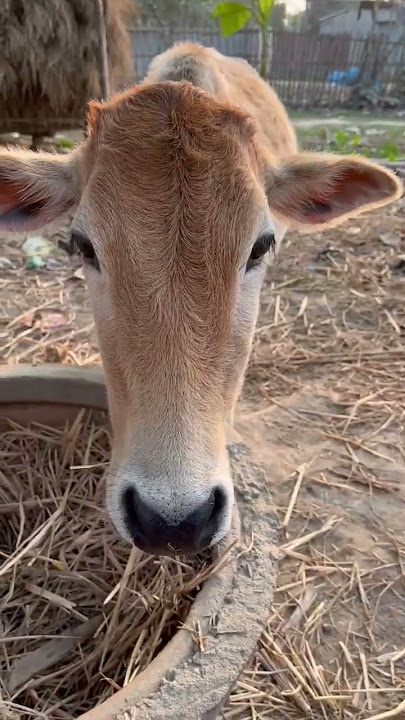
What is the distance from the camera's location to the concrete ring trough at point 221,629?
64.5 inches

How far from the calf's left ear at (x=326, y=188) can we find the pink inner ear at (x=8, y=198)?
1.04 metres

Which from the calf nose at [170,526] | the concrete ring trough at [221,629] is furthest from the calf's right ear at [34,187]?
the calf nose at [170,526]

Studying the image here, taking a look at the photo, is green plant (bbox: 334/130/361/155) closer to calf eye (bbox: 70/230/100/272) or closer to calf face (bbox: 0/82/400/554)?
calf face (bbox: 0/82/400/554)

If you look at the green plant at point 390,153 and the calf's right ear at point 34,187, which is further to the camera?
the green plant at point 390,153

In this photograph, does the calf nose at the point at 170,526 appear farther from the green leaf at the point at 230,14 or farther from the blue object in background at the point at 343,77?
the blue object in background at the point at 343,77

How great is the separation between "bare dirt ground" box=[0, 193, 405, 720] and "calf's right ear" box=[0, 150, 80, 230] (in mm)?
178

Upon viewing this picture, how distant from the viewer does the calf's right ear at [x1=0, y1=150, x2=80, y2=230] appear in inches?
94.6

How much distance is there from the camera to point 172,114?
2.05 m

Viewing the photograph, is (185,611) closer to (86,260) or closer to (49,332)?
(86,260)

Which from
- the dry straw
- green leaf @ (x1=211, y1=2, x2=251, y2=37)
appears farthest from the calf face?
green leaf @ (x1=211, y1=2, x2=251, y2=37)

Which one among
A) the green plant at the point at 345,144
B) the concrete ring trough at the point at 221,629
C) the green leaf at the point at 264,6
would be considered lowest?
the green plant at the point at 345,144

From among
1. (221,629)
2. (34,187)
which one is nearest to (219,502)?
(221,629)

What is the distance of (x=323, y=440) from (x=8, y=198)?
2271 mm

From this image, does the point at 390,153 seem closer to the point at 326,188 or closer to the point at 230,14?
the point at 230,14
